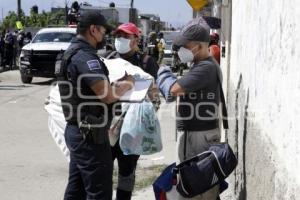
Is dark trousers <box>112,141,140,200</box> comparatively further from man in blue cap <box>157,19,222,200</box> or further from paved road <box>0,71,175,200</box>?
man in blue cap <box>157,19,222,200</box>

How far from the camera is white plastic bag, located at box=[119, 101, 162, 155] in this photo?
501cm

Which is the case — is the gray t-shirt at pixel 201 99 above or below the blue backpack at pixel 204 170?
above

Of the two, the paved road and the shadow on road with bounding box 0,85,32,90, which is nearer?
the paved road

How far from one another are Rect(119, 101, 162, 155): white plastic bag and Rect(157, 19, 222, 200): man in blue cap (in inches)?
24.9

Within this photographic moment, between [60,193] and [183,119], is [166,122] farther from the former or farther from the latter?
[183,119]

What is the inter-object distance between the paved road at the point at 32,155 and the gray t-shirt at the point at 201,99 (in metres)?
1.84

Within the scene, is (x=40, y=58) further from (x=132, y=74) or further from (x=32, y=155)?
(x=132, y=74)

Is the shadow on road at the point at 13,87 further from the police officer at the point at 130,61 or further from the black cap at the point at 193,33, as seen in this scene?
the black cap at the point at 193,33

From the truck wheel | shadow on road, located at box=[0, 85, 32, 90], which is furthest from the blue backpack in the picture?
the truck wheel

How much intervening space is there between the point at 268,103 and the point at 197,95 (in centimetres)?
89

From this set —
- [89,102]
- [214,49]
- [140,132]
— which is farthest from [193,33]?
[214,49]

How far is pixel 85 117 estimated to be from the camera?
420 centimetres

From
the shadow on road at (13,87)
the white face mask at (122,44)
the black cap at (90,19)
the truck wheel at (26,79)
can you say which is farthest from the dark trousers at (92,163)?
the truck wheel at (26,79)

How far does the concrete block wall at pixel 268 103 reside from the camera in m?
2.71
